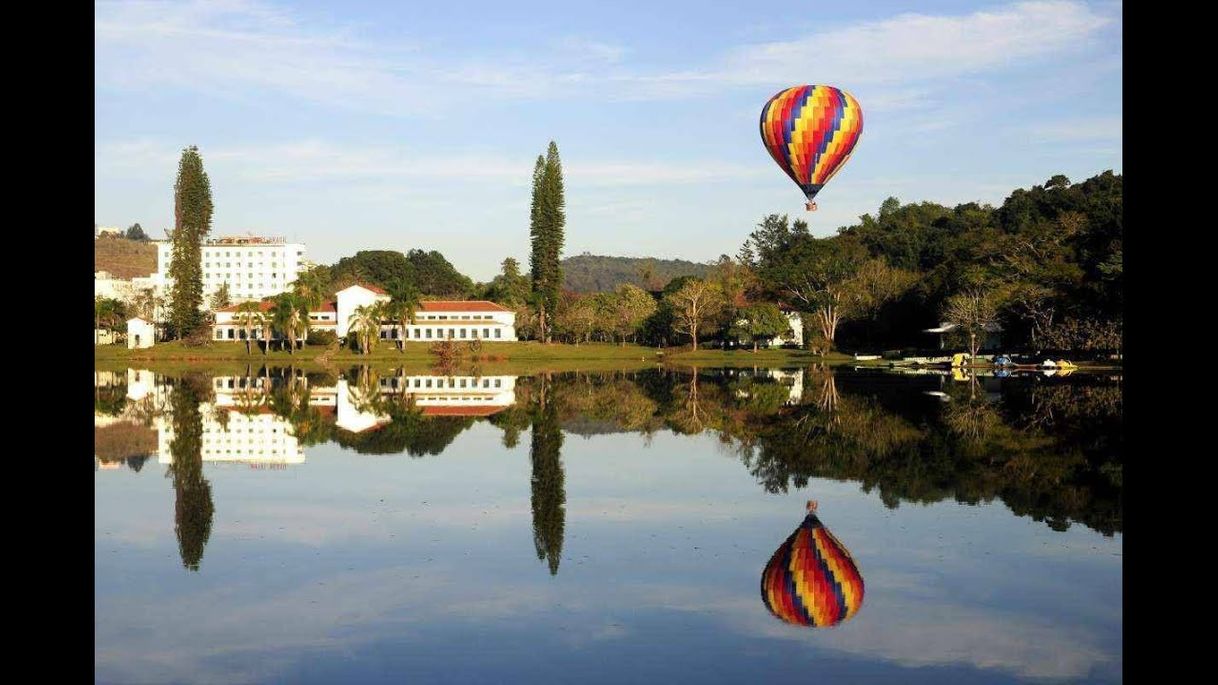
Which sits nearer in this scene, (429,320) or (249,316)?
(249,316)

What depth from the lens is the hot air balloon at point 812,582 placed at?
1009cm

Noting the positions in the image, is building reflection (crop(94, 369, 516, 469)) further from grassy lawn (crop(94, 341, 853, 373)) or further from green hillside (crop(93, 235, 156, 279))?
green hillside (crop(93, 235, 156, 279))

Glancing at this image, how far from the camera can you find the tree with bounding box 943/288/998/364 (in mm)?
51438

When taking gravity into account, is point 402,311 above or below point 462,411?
above

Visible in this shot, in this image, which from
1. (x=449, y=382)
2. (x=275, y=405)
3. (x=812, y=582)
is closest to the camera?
(x=812, y=582)

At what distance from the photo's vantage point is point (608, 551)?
1270cm

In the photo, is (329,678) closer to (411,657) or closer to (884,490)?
(411,657)

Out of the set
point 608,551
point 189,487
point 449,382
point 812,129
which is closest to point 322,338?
point 449,382

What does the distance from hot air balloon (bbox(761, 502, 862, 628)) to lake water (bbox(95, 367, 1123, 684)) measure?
4 cm

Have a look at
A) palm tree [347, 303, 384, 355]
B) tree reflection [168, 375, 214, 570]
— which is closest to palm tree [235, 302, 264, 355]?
palm tree [347, 303, 384, 355]

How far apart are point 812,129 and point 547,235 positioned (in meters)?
39.4

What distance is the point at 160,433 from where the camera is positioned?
25.0 meters

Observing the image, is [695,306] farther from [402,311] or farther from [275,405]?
[275,405]
